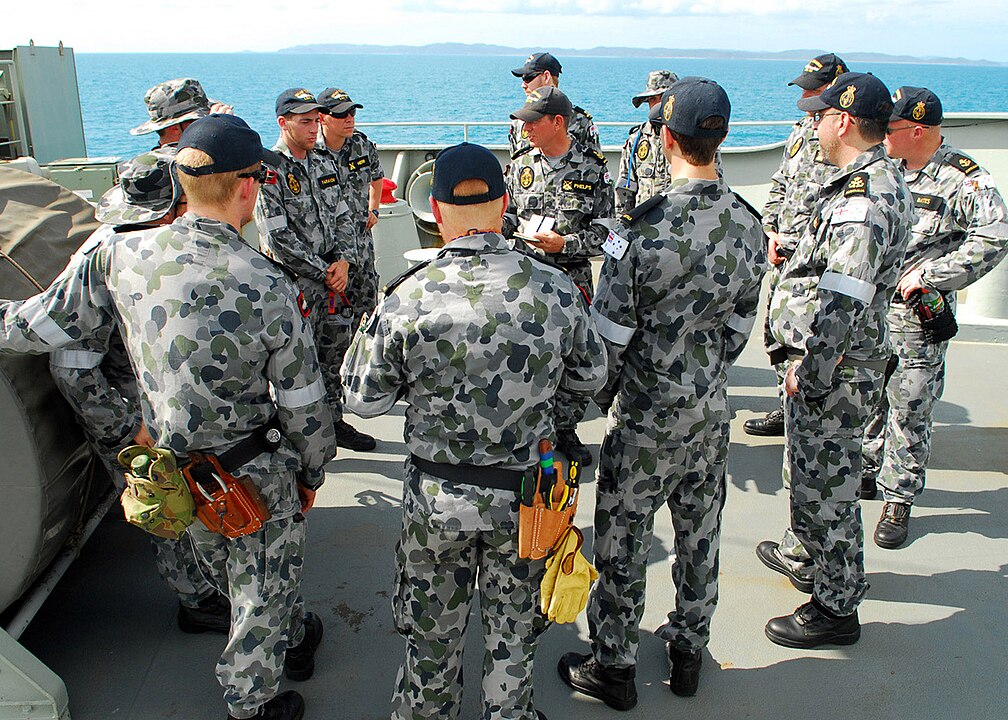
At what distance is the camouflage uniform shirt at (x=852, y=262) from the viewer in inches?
101

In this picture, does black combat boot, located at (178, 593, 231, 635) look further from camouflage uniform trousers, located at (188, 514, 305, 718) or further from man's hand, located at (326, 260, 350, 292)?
man's hand, located at (326, 260, 350, 292)

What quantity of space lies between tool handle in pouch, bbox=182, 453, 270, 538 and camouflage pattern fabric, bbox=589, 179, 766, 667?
3.51ft

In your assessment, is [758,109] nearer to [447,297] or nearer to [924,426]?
[924,426]

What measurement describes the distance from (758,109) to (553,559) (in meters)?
33.7

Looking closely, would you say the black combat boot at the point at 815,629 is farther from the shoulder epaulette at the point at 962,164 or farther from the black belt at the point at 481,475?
the shoulder epaulette at the point at 962,164

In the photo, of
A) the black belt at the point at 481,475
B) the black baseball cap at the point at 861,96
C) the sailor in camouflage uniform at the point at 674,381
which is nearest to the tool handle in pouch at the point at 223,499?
the black belt at the point at 481,475

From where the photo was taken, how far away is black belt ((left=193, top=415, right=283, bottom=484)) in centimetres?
219

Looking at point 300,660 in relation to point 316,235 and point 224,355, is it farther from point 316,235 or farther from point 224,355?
point 316,235

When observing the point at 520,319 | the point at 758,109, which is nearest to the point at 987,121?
the point at 520,319

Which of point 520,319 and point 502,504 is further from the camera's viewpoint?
point 502,504

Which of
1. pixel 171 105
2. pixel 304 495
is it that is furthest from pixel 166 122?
pixel 304 495

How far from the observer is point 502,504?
2072 millimetres

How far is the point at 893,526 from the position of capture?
358 centimetres

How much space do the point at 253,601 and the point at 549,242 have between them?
2282mm
